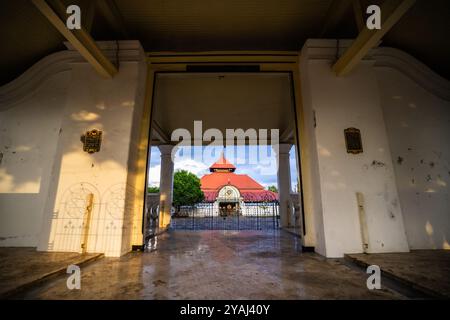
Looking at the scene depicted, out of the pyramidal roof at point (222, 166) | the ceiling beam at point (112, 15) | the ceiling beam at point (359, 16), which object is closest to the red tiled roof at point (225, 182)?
the pyramidal roof at point (222, 166)

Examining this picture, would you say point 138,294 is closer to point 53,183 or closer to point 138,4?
point 53,183

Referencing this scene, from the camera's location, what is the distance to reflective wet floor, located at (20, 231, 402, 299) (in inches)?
71.5

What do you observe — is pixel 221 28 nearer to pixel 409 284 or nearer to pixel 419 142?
pixel 419 142

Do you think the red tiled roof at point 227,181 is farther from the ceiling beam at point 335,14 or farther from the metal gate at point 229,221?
the ceiling beam at point 335,14

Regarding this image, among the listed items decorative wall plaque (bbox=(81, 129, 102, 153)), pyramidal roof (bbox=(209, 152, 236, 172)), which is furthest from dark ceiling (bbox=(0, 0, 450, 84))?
pyramidal roof (bbox=(209, 152, 236, 172))

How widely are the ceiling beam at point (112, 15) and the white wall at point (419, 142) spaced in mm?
5065

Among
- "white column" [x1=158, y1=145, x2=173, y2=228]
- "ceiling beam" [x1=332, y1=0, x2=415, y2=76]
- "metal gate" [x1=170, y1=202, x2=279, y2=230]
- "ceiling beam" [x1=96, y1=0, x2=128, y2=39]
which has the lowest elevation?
"metal gate" [x1=170, y1=202, x2=279, y2=230]

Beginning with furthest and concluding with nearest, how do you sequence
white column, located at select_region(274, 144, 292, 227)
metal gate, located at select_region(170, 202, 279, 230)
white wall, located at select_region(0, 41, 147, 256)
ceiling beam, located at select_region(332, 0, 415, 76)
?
1. metal gate, located at select_region(170, 202, 279, 230)
2. white column, located at select_region(274, 144, 292, 227)
3. white wall, located at select_region(0, 41, 147, 256)
4. ceiling beam, located at select_region(332, 0, 415, 76)

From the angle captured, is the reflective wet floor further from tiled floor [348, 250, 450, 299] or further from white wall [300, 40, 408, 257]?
white wall [300, 40, 408, 257]

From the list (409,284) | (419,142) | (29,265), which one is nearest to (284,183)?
(419,142)

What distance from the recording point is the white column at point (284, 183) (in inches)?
302

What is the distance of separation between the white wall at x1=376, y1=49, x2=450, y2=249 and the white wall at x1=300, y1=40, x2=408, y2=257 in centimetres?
59

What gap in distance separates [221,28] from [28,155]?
4.60 metres

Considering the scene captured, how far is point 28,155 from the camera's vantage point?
4.08 m
